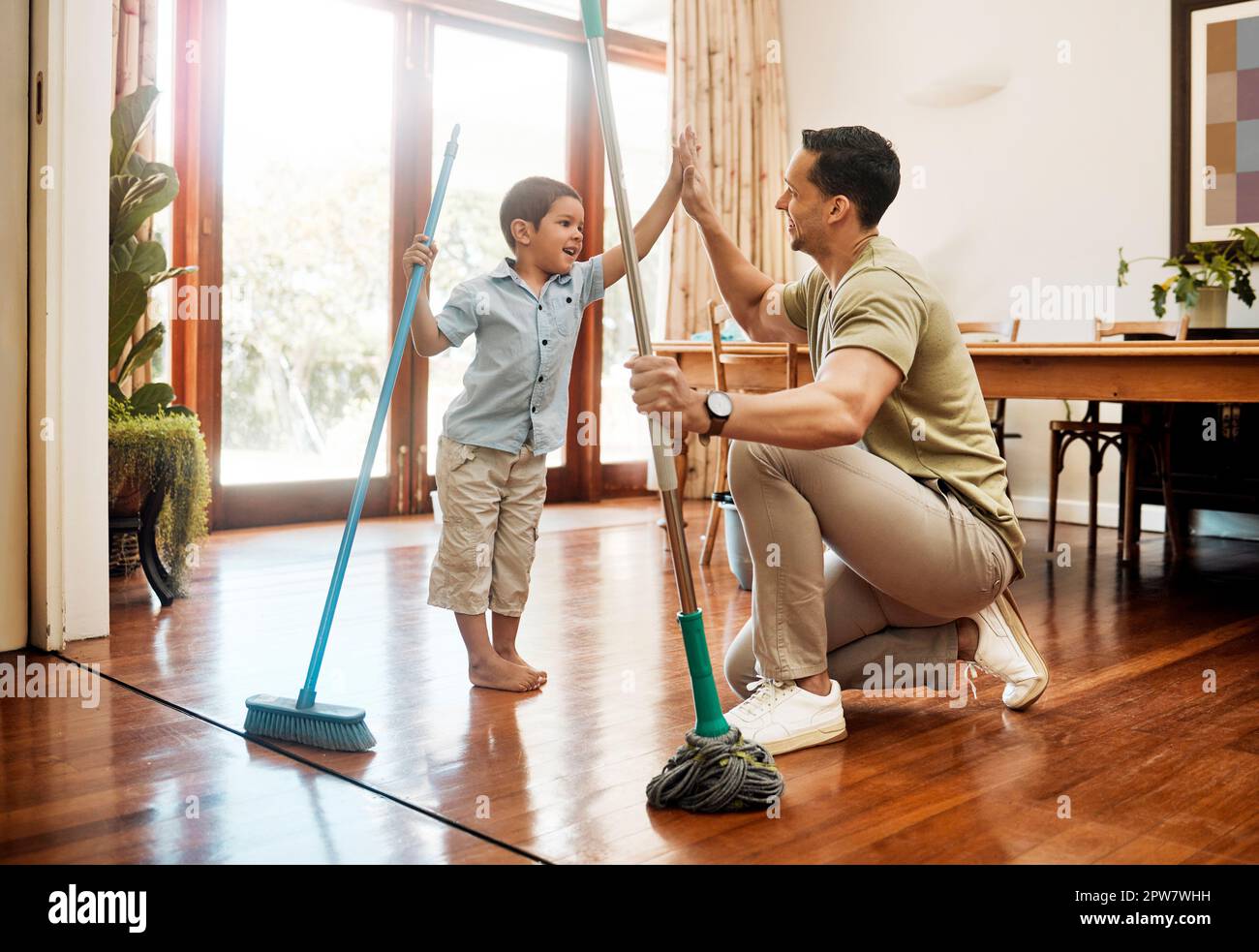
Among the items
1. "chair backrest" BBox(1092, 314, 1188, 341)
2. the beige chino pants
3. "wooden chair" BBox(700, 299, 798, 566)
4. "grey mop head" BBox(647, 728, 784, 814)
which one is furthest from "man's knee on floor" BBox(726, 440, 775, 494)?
"chair backrest" BBox(1092, 314, 1188, 341)

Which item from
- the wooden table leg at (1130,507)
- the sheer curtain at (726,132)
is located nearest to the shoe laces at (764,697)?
the wooden table leg at (1130,507)

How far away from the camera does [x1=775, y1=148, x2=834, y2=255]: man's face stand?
79.6 inches

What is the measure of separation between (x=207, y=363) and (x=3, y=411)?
6.09 feet

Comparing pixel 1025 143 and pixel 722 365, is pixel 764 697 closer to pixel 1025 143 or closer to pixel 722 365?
pixel 722 365

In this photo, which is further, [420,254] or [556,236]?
[556,236]

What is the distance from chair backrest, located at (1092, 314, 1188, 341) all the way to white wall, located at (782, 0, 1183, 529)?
21.4 inches

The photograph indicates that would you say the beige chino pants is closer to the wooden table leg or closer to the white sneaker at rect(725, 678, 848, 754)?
the white sneaker at rect(725, 678, 848, 754)

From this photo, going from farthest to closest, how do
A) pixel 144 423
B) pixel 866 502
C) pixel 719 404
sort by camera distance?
1. pixel 144 423
2. pixel 866 502
3. pixel 719 404

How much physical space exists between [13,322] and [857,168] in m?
1.78

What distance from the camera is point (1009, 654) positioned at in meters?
2.17

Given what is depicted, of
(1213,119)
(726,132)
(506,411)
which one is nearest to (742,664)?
(506,411)
